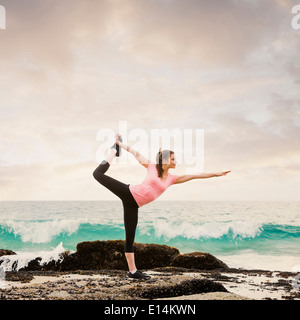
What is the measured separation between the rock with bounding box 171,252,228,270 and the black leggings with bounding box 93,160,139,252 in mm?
4669

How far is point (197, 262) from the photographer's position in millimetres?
10219

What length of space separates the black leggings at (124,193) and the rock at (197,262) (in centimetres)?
467

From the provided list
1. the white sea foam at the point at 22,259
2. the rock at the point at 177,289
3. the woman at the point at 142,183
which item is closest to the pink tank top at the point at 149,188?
the woman at the point at 142,183

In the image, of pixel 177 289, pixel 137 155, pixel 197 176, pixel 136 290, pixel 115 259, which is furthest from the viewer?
pixel 115 259

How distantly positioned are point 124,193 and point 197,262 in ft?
18.2

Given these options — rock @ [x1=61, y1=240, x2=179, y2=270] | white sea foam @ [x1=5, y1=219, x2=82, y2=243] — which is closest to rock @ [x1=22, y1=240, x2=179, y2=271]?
rock @ [x1=61, y1=240, x2=179, y2=270]

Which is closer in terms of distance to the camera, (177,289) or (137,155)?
(177,289)

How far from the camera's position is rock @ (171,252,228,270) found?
1012 centimetres

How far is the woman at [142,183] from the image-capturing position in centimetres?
575

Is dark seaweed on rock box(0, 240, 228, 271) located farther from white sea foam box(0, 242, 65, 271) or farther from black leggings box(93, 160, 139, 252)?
black leggings box(93, 160, 139, 252)

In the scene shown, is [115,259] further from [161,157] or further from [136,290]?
[161,157]

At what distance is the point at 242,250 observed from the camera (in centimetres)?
1862

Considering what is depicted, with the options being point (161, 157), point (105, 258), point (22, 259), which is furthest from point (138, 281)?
point (22, 259)
